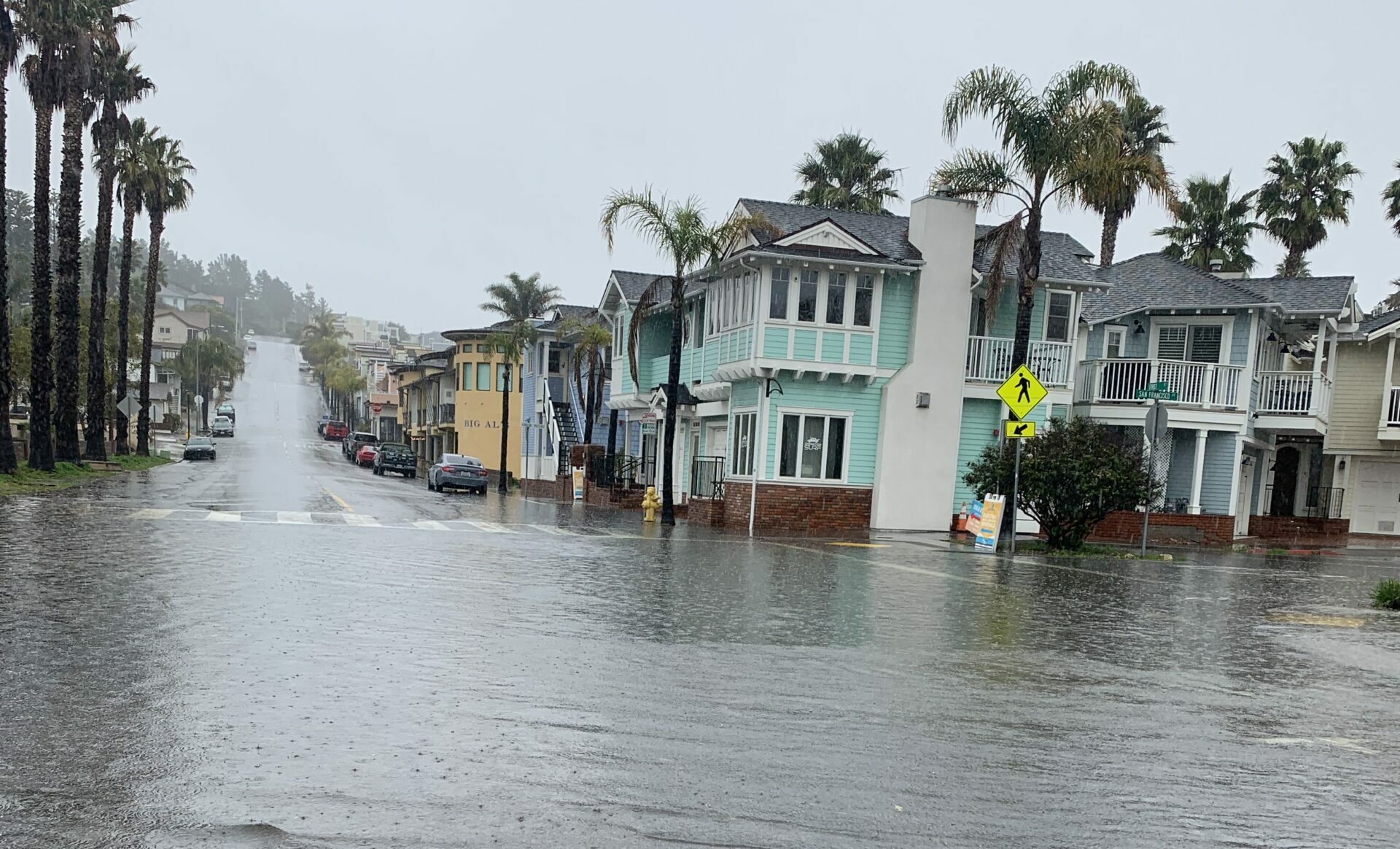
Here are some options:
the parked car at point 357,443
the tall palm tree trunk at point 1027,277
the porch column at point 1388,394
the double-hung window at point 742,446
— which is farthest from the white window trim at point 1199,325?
the parked car at point 357,443

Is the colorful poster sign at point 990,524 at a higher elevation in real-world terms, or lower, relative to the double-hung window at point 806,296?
lower

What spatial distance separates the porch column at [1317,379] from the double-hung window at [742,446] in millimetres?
15001

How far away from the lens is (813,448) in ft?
91.1

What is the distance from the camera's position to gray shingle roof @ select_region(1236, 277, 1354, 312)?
3008 centimetres

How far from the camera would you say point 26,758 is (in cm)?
560

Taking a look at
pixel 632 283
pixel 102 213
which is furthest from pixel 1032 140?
pixel 102 213

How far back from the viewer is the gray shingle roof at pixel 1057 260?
2798 cm

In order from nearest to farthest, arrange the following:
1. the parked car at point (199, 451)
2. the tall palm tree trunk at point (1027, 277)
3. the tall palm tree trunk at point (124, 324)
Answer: the tall palm tree trunk at point (1027, 277)
the tall palm tree trunk at point (124, 324)
the parked car at point (199, 451)

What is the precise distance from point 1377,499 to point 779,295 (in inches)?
823

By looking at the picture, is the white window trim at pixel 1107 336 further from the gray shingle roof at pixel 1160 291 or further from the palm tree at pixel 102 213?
the palm tree at pixel 102 213

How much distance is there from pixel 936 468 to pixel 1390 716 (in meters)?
19.9

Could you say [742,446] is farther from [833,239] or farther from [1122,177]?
[1122,177]

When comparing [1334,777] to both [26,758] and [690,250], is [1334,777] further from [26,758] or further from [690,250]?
[690,250]

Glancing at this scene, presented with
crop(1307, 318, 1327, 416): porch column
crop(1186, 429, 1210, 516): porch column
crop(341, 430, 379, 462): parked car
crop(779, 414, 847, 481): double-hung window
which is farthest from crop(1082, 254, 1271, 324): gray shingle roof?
crop(341, 430, 379, 462): parked car
